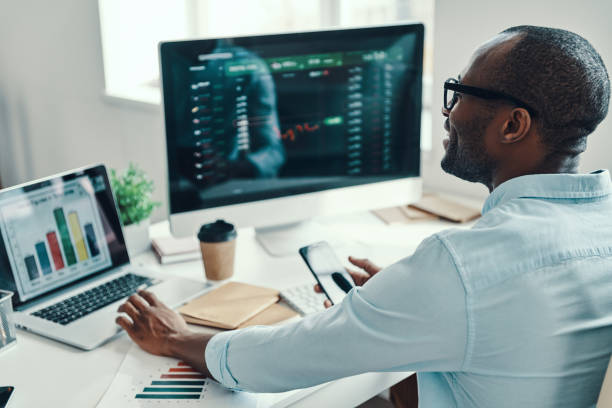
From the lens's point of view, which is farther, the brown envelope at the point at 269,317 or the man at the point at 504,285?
the brown envelope at the point at 269,317

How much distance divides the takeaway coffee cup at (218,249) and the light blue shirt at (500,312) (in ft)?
1.62

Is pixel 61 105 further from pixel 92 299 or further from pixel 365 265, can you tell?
pixel 365 265

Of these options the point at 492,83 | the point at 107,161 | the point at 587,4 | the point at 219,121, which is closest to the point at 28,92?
the point at 107,161

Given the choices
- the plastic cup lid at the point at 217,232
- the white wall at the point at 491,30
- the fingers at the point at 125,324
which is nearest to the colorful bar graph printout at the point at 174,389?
the fingers at the point at 125,324

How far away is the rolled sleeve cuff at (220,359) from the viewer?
0.97 metres

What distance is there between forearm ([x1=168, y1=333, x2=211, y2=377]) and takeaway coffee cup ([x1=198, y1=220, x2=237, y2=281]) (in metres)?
0.29

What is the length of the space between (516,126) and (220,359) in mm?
559

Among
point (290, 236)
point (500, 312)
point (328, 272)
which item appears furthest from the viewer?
point (290, 236)

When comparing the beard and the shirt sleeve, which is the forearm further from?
the beard

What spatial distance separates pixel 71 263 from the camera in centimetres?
130

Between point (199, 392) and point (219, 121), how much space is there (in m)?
0.62

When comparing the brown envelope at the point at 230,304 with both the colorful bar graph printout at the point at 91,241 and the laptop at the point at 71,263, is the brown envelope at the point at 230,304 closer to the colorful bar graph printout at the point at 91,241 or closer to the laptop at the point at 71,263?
the laptop at the point at 71,263

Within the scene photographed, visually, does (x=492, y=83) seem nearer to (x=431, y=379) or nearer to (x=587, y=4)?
(x=431, y=379)

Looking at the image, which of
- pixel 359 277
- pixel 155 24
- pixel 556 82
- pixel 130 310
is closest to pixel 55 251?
pixel 130 310
